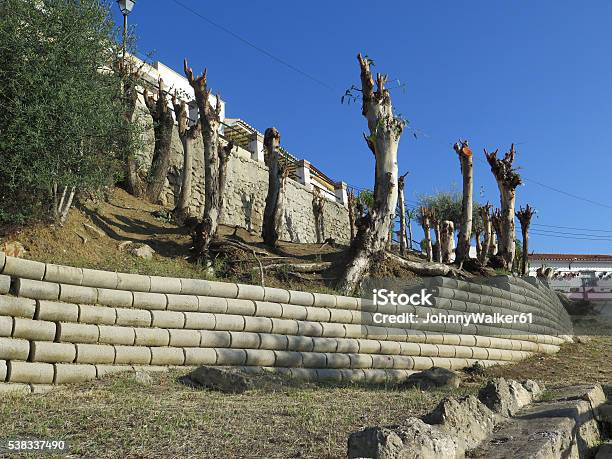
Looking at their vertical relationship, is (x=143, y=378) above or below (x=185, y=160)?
below

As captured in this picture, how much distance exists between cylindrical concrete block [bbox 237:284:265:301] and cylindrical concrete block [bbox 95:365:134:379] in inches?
87.3

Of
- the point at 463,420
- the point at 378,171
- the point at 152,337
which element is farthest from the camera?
the point at 378,171

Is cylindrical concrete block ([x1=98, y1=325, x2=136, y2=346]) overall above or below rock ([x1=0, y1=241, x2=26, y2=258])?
below

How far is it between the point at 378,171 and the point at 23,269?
7.76m

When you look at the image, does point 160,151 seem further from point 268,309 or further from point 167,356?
point 167,356

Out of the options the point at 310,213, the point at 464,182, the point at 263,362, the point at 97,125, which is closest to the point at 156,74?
the point at 310,213

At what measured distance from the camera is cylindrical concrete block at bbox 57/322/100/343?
283 inches

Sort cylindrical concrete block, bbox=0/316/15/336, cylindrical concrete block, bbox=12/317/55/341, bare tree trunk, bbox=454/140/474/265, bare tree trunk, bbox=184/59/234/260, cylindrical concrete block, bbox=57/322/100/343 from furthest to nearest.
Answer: bare tree trunk, bbox=454/140/474/265 < bare tree trunk, bbox=184/59/234/260 < cylindrical concrete block, bbox=57/322/100/343 < cylindrical concrete block, bbox=12/317/55/341 < cylindrical concrete block, bbox=0/316/15/336

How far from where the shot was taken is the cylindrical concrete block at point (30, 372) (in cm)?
650

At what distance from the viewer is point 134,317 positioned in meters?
8.01

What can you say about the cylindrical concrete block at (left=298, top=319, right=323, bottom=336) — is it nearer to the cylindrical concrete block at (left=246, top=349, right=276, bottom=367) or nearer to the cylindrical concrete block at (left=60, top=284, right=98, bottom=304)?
the cylindrical concrete block at (left=246, top=349, right=276, bottom=367)

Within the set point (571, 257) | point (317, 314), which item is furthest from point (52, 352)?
point (571, 257)

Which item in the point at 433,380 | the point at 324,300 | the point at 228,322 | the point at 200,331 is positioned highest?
the point at 324,300

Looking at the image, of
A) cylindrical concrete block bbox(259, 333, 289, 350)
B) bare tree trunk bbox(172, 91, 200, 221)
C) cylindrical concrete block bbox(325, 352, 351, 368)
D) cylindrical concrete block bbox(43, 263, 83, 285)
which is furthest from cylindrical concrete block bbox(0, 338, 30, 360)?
bare tree trunk bbox(172, 91, 200, 221)
